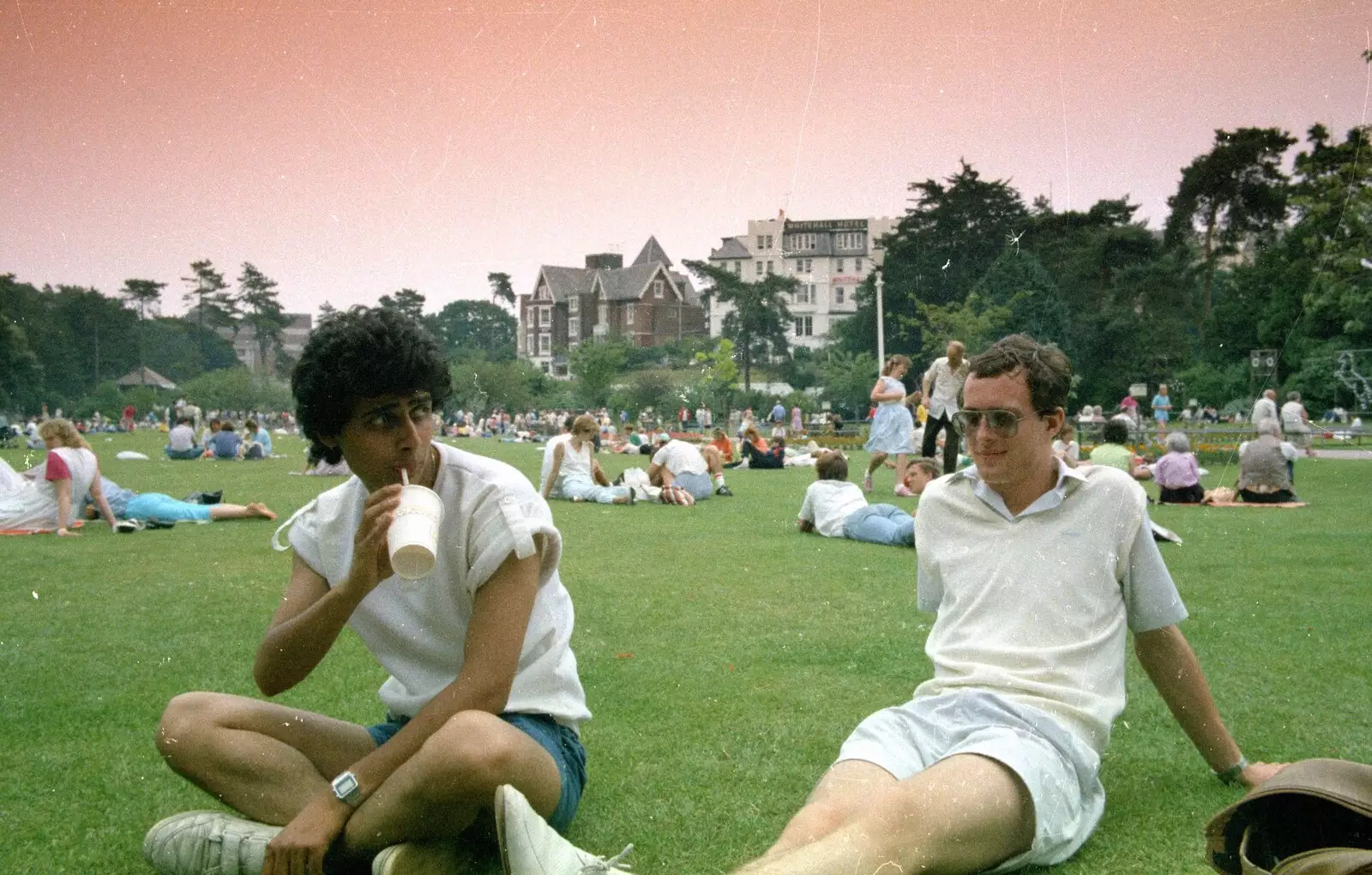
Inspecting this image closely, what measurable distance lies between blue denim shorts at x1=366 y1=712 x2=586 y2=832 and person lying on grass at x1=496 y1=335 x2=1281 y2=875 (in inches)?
15.7

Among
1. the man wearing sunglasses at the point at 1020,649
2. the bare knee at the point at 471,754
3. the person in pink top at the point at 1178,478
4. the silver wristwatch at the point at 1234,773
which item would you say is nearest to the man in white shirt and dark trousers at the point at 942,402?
the person in pink top at the point at 1178,478

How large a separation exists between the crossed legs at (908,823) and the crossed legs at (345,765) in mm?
698

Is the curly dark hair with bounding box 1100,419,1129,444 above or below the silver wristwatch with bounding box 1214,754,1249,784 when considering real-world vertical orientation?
above

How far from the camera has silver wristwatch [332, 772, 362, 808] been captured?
2.68 m

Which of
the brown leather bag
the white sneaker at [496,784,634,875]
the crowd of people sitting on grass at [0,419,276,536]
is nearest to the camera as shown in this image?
the brown leather bag

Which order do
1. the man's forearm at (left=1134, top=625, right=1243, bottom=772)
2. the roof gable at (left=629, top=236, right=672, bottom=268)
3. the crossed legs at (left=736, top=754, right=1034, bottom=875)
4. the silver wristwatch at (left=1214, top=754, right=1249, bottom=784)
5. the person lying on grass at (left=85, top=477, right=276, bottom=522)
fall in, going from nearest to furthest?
the crossed legs at (left=736, top=754, right=1034, bottom=875)
the man's forearm at (left=1134, top=625, right=1243, bottom=772)
the silver wristwatch at (left=1214, top=754, right=1249, bottom=784)
the person lying on grass at (left=85, top=477, right=276, bottom=522)
the roof gable at (left=629, top=236, right=672, bottom=268)

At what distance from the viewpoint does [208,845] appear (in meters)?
2.82

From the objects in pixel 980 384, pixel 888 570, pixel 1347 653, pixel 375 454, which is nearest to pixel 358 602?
pixel 375 454

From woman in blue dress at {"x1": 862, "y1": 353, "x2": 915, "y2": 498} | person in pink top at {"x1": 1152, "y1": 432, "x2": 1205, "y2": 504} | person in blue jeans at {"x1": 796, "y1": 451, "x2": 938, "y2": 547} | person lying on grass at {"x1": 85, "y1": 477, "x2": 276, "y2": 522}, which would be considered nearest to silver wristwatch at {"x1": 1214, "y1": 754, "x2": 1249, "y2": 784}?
person in blue jeans at {"x1": 796, "y1": 451, "x2": 938, "y2": 547}

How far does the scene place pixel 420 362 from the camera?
2861 millimetres

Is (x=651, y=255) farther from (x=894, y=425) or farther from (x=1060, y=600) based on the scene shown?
(x=1060, y=600)

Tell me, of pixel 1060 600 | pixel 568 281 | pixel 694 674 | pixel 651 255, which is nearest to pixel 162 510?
pixel 694 674

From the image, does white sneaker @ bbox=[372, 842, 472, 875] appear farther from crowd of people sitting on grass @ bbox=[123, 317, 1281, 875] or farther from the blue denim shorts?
the blue denim shorts

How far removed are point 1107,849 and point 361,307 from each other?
251 cm
